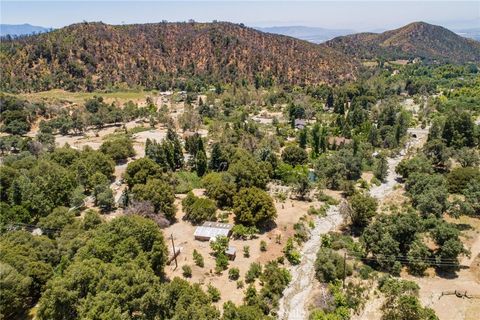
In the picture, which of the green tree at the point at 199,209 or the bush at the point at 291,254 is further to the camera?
the green tree at the point at 199,209

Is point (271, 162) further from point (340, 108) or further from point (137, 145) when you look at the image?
point (340, 108)

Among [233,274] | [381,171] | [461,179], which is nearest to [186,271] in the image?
[233,274]

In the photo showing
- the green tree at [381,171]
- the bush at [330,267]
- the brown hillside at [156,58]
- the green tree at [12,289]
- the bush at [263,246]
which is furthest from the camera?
the brown hillside at [156,58]

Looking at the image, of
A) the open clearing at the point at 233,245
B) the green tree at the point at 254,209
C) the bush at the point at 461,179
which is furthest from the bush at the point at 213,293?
the bush at the point at 461,179

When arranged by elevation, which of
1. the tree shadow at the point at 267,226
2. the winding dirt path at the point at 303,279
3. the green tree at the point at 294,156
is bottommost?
the winding dirt path at the point at 303,279

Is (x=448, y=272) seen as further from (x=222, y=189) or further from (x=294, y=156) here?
(x=294, y=156)

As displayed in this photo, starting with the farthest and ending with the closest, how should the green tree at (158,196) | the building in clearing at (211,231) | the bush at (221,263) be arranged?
the green tree at (158,196) → the building in clearing at (211,231) → the bush at (221,263)

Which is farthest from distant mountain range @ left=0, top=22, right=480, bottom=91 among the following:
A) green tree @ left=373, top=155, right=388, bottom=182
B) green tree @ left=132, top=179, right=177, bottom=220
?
green tree @ left=132, top=179, right=177, bottom=220

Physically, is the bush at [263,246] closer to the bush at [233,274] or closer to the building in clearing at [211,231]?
the building in clearing at [211,231]

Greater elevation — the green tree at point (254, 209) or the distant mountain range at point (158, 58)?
the distant mountain range at point (158, 58)
